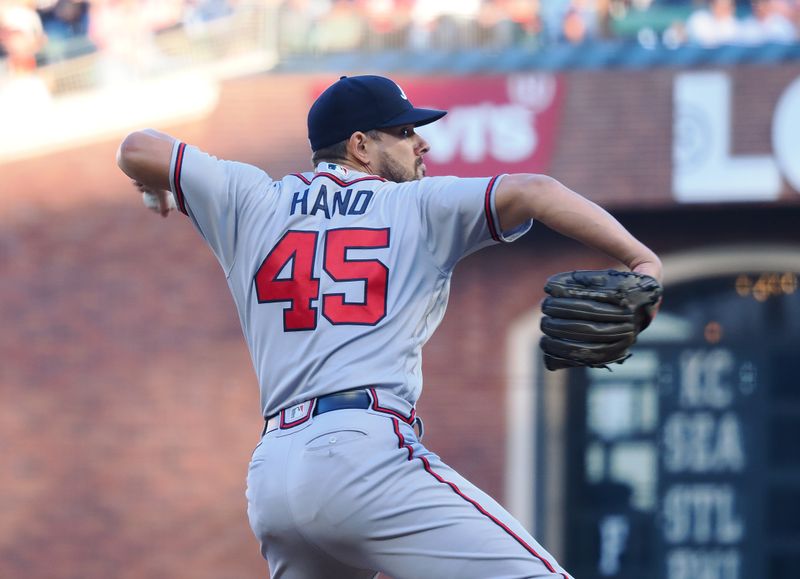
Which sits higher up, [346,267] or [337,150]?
[337,150]

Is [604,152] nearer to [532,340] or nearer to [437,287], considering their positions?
[532,340]

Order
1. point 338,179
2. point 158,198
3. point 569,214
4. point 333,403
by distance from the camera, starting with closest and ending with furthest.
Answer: point 569,214 → point 333,403 → point 338,179 → point 158,198

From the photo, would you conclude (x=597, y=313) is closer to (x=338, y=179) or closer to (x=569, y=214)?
(x=569, y=214)

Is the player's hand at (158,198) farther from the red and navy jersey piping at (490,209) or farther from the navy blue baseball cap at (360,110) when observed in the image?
the red and navy jersey piping at (490,209)

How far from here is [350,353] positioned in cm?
320

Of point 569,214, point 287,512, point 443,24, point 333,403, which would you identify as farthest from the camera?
point 443,24

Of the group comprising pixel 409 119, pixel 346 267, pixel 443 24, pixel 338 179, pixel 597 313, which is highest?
pixel 443 24

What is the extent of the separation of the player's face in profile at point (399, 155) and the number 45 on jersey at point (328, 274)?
1.24 ft

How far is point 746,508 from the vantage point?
10.2 m

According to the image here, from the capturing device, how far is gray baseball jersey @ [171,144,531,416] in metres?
3.19

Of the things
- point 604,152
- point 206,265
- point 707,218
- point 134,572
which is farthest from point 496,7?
point 134,572

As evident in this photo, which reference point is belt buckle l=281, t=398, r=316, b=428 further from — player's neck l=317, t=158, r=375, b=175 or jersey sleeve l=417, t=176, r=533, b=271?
player's neck l=317, t=158, r=375, b=175

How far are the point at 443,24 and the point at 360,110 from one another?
6849mm

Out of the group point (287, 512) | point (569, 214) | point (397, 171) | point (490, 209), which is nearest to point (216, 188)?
point (397, 171)
